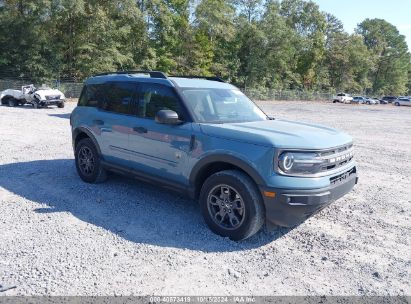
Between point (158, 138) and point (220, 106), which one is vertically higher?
point (220, 106)

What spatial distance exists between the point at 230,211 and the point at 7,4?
125ft

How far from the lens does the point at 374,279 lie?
3.40m

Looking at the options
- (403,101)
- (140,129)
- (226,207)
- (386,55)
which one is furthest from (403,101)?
(226,207)

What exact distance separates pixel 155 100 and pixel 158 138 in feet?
1.93

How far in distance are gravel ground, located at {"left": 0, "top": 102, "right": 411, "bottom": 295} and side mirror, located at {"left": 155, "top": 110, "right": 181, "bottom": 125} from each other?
1.30 m

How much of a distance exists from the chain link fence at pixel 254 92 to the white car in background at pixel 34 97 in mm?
5719

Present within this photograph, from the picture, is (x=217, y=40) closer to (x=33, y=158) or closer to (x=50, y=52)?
(x=50, y=52)

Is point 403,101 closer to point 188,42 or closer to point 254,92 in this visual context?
point 254,92

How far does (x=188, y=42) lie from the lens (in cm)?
4766

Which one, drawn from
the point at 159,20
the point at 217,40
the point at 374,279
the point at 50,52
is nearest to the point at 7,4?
the point at 50,52

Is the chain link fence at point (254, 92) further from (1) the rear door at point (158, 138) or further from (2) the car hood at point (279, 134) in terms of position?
(2) the car hood at point (279, 134)

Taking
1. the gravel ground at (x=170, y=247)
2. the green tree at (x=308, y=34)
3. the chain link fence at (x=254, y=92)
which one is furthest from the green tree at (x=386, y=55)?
the gravel ground at (x=170, y=247)

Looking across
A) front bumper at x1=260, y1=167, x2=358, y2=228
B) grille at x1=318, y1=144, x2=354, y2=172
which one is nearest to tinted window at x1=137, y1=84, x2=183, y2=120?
front bumper at x1=260, y1=167, x2=358, y2=228

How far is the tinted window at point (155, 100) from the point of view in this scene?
4684mm
